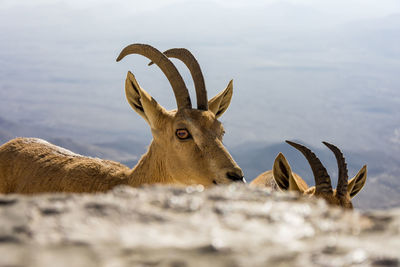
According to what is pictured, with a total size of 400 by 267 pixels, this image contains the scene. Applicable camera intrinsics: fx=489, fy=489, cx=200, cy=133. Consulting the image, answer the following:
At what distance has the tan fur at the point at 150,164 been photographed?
7.61 metres

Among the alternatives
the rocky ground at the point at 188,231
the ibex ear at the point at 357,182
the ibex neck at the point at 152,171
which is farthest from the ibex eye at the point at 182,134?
the rocky ground at the point at 188,231

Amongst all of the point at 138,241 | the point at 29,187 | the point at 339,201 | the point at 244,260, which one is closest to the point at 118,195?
the point at 138,241

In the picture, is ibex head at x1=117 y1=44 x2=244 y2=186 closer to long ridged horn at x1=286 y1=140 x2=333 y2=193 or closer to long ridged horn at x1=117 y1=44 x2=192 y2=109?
long ridged horn at x1=117 y1=44 x2=192 y2=109

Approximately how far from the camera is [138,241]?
218cm

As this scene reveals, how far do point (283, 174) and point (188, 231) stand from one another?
6.82 metres

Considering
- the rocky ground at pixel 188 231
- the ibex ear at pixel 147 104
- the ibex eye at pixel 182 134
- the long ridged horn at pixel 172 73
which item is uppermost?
the long ridged horn at pixel 172 73

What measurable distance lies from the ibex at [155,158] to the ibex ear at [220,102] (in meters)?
0.02

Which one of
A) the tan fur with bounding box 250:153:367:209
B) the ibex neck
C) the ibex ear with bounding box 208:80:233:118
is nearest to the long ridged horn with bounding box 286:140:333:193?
the tan fur with bounding box 250:153:367:209

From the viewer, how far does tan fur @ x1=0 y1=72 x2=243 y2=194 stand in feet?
25.0

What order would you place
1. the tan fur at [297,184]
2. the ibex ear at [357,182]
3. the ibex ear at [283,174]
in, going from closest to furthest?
the tan fur at [297,184] < the ibex ear at [283,174] < the ibex ear at [357,182]

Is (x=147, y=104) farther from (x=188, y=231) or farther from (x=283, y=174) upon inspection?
(x=188, y=231)

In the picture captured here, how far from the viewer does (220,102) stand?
9750 millimetres

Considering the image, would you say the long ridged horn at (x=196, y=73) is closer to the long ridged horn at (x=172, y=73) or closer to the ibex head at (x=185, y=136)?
the ibex head at (x=185, y=136)

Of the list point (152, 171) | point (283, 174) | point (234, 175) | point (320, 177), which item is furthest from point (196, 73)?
point (320, 177)
